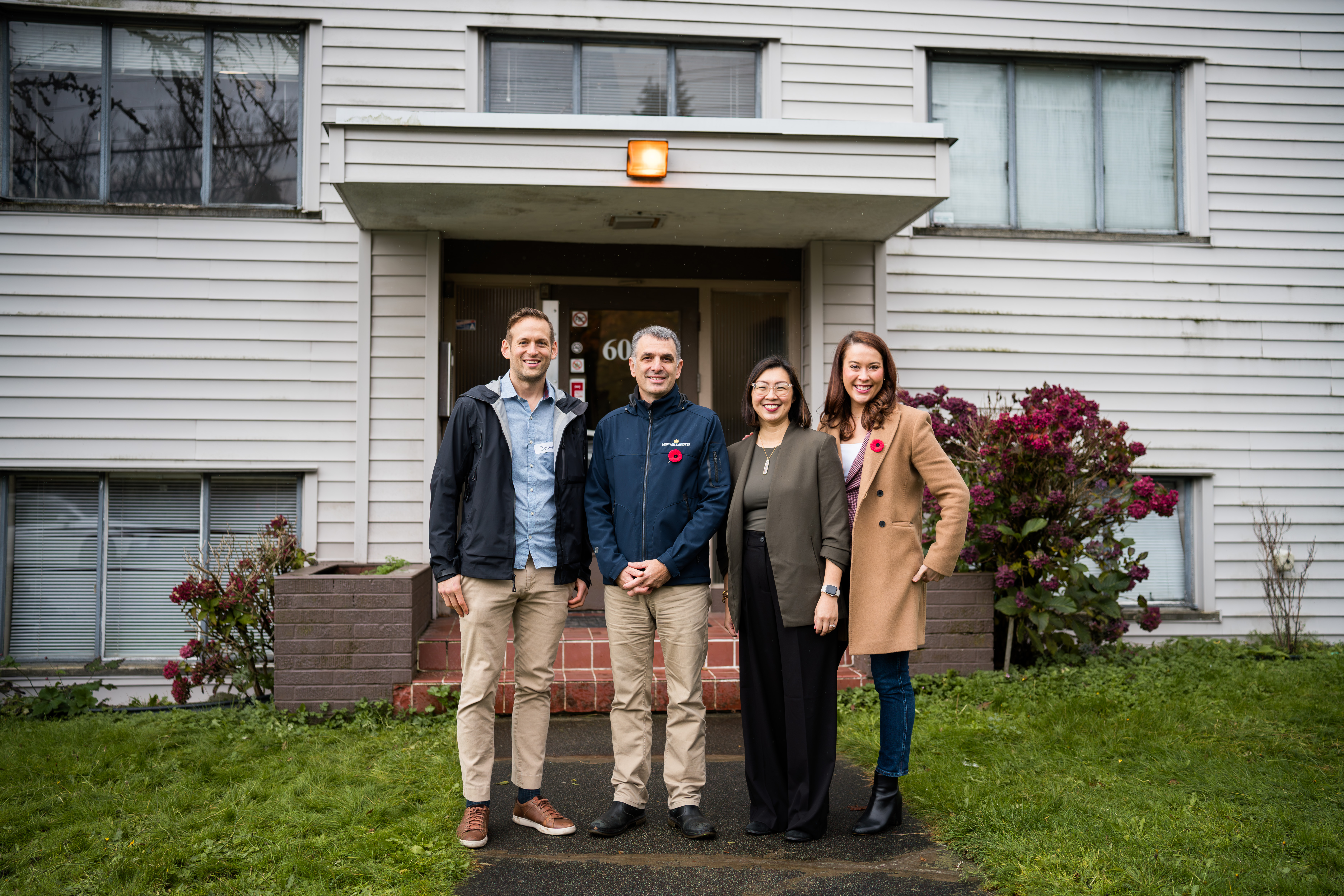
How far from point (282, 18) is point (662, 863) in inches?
247

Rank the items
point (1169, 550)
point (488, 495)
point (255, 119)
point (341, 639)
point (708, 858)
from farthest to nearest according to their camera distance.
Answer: point (1169, 550)
point (255, 119)
point (341, 639)
point (488, 495)
point (708, 858)

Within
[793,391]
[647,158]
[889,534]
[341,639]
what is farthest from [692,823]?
[647,158]

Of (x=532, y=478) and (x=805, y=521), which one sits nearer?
(x=805, y=521)

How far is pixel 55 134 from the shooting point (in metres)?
6.41

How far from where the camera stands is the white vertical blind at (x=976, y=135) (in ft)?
23.2

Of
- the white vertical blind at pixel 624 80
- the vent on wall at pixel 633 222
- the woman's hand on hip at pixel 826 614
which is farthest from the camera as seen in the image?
the white vertical blind at pixel 624 80

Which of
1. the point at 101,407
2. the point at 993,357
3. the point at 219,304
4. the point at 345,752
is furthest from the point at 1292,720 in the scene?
the point at 101,407

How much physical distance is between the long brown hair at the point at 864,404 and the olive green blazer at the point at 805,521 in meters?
0.18

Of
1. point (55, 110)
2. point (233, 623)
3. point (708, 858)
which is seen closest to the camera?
point (708, 858)

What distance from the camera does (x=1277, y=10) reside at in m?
7.18

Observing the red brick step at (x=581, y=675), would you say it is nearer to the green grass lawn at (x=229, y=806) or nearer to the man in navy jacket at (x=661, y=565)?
the green grass lawn at (x=229, y=806)

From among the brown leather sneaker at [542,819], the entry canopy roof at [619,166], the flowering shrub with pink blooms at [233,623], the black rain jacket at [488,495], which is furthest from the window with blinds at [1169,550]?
the flowering shrub with pink blooms at [233,623]

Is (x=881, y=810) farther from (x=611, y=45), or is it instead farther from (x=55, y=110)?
(x=55, y=110)

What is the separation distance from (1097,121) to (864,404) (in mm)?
5202
